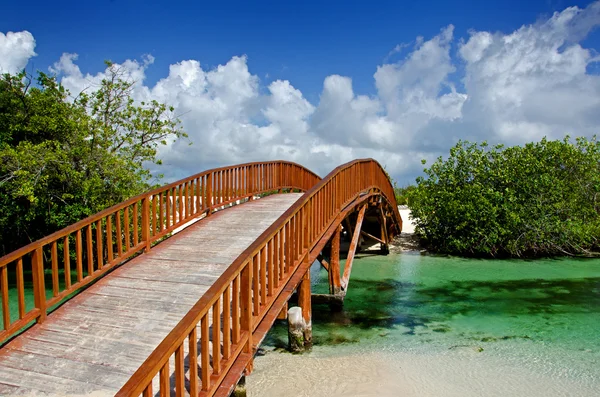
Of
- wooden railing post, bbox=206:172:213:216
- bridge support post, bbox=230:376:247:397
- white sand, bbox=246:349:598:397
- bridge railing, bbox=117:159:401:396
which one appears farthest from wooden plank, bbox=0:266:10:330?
wooden railing post, bbox=206:172:213:216

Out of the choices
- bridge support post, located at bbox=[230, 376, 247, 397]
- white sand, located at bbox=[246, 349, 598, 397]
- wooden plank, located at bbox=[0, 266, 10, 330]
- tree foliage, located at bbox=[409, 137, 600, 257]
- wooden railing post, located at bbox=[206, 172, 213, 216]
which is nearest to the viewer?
wooden plank, located at bbox=[0, 266, 10, 330]

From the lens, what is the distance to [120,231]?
705 centimetres

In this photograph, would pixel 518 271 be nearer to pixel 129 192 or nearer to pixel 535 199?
pixel 535 199

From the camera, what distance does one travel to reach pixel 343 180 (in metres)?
9.87

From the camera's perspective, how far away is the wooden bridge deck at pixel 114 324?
163 inches

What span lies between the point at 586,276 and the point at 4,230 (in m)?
20.8

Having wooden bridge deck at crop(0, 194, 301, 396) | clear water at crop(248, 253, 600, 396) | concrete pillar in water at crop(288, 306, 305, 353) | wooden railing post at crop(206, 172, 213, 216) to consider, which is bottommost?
clear water at crop(248, 253, 600, 396)

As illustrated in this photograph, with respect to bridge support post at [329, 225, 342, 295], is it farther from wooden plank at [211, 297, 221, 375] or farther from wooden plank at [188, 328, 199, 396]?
wooden plank at [188, 328, 199, 396]

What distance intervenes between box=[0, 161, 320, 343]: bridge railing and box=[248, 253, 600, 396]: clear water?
2901 millimetres

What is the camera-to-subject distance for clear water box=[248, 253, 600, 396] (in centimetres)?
636

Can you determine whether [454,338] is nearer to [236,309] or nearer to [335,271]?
[335,271]

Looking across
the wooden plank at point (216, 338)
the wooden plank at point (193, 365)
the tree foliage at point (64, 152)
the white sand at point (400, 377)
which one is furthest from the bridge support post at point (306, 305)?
the tree foliage at point (64, 152)

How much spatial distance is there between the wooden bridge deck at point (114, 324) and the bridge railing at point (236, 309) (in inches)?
16.8

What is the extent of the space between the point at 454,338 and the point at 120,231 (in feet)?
21.4
